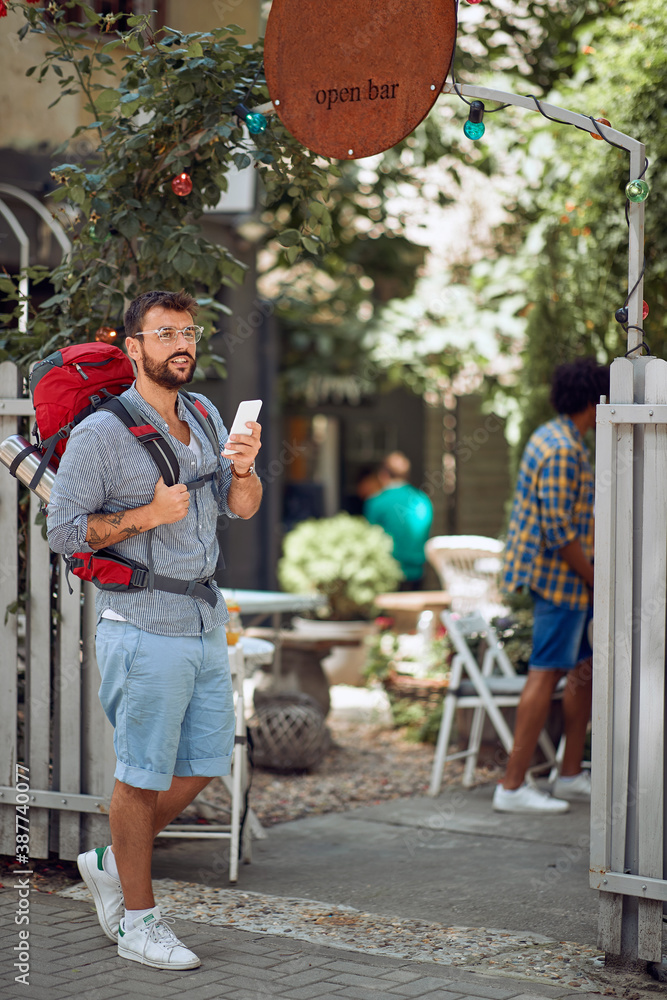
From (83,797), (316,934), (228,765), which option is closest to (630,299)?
(228,765)

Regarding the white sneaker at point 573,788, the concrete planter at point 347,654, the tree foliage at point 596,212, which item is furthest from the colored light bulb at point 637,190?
the concrete planter at point 347,654

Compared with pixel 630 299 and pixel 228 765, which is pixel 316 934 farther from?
pixel 630 299

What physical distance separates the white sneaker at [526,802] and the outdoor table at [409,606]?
437cm

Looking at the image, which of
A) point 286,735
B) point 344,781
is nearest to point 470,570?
point 344,781

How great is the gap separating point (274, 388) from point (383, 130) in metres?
7.21

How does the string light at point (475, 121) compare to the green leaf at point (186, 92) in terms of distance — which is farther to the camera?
the green leaf at point (186, 92)

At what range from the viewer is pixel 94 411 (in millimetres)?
3836

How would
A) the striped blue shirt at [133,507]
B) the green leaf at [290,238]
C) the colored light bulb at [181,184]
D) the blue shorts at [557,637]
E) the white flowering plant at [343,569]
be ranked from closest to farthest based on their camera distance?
the striped blue shirt at [133,507] → the colored light bulb at [181,184] → the green leaf at [290,238] → the blue shorts at [557,637] → the white flowering plant at [343,569]

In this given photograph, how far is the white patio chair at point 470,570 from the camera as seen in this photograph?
9.46 m

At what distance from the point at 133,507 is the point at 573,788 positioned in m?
3.29

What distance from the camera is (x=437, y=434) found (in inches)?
593

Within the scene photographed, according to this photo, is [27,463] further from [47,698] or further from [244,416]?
[47,698]

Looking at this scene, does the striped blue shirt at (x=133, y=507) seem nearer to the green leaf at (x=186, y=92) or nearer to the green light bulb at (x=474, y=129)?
the green leaf at (x=186, y=92)

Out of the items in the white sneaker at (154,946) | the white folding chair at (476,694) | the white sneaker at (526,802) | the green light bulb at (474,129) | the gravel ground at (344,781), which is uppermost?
the green light bulb at (474,129)
